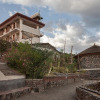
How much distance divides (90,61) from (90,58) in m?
0.48

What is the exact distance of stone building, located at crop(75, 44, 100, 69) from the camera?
73.8 ft

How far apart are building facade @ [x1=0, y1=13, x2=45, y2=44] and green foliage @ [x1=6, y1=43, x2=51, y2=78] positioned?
1850 centimetres

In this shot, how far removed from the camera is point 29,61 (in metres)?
9.93

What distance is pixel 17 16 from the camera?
98.1 ft

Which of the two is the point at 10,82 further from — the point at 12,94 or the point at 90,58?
the point at 90,58

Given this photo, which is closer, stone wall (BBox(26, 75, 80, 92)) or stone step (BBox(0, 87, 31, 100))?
stone step (BBox(0, 87, 31, 100))

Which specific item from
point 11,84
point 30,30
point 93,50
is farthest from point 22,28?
point 11,84

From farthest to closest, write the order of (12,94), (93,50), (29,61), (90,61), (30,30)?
(30,30), (93,50), (90,61), (29,61), (12,94)

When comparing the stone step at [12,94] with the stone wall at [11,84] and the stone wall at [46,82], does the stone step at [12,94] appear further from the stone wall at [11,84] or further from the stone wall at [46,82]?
the stone wall at [46,82]

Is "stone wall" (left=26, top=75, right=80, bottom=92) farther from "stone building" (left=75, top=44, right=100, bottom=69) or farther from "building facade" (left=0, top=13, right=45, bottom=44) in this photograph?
"building facade" (left=0, top=13, right=45, bottom=44)

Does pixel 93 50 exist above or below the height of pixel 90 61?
above

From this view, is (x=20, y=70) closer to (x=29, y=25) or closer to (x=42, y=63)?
(x=42, y=63)

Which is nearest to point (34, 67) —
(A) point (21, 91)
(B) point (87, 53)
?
(A) point (21, 91)

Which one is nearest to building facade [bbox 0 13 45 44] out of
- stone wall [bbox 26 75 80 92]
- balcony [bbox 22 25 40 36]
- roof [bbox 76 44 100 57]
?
balcony [bbox 22 25 40 36]
